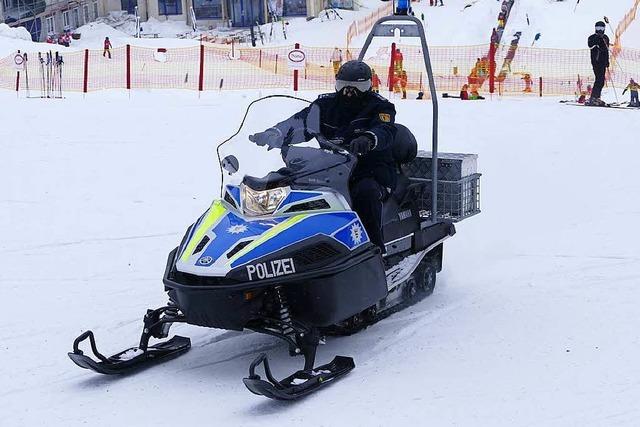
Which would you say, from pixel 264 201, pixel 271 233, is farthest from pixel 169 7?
pixel 271 233

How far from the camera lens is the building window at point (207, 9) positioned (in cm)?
5144

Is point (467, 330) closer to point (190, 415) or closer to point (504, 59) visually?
point (190, 415)

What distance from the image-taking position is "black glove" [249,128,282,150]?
6785 mm

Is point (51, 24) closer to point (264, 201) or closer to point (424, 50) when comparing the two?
point (424, 50)

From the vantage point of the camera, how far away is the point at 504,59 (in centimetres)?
2830

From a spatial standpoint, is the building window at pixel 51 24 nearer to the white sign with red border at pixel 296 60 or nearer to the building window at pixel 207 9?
the building window at pixel 207 9

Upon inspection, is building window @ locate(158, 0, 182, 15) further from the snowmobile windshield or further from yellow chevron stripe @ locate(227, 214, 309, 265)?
yellow chevron stripe @ locate(227, 214, 309, 265)

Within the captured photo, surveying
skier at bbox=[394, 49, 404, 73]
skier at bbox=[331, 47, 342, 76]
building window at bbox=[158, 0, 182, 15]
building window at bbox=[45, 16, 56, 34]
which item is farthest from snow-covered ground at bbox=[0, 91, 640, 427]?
building window at bbox=[45, 16, 56, 34]

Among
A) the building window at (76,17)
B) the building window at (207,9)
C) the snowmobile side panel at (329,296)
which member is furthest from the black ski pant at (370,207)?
the building window at (76,17)

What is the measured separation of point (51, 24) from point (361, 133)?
47315mm

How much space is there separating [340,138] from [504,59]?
21.8 meters

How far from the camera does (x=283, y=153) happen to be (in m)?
6.73

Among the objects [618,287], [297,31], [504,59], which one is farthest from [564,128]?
[297,31]

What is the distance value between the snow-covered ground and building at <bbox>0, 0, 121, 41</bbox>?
37.2m
